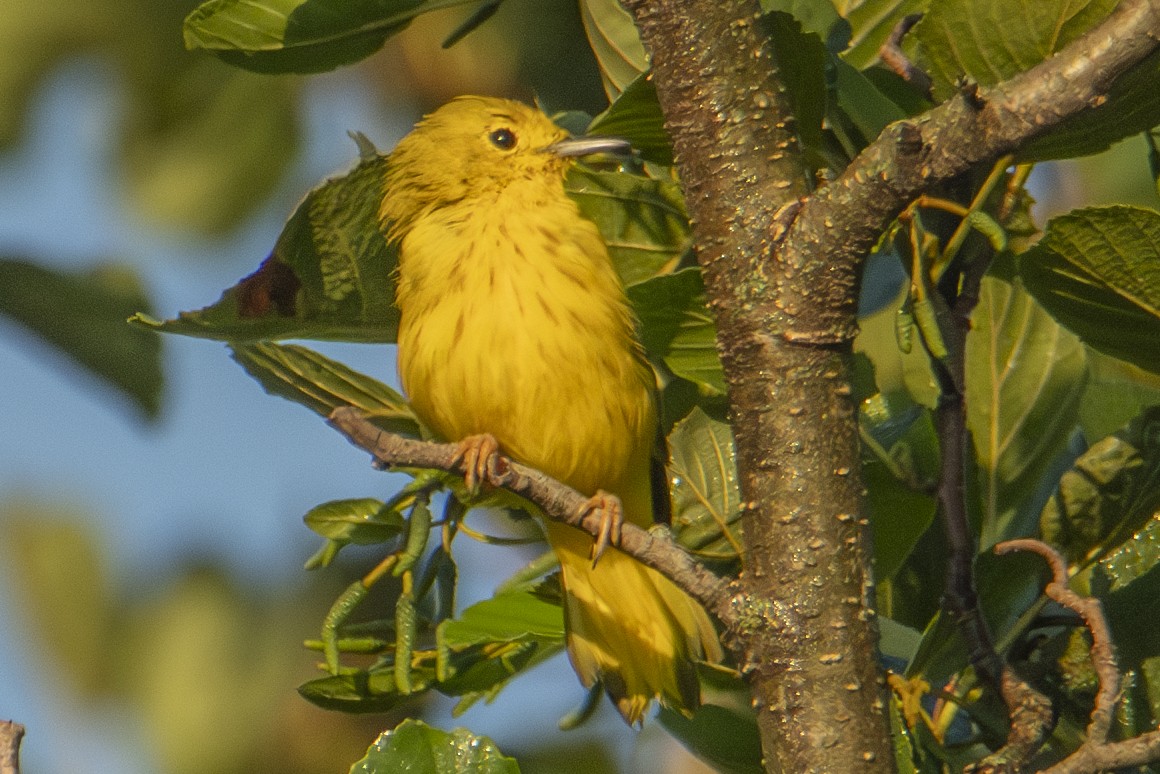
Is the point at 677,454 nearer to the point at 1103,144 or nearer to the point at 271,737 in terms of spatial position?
the point at 1103,144

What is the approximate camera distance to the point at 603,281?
7.95ft

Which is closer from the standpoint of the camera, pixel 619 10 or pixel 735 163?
pixel 735 163

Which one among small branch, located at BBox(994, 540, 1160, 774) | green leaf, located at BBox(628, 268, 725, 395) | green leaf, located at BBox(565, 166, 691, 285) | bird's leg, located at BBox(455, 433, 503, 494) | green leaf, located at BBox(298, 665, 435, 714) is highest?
green leaf, located at BBox(565, 166, 691, 285)

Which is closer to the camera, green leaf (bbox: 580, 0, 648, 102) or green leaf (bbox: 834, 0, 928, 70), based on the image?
green leaf (bbox: 834, 0, 928, 70)

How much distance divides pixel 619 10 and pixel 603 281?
0.63 meters

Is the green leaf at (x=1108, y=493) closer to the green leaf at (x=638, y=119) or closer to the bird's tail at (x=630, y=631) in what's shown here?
the bird's tail at (x=630, y=631)

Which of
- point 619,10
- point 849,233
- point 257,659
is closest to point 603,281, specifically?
point 619,10

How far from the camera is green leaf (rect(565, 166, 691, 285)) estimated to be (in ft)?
5.93

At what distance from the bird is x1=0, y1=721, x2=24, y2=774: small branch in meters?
0.96

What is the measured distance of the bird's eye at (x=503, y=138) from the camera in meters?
2.64

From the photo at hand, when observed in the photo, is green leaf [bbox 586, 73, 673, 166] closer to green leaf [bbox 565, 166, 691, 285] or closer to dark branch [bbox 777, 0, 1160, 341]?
green leaf [bbox 565, 166, 691, 285]

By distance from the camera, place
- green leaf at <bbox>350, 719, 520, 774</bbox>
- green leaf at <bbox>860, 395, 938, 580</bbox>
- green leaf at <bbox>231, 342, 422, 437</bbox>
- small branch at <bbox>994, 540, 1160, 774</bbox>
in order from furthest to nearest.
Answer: green leaf at <bbox>231, 342, 422, 437</bbox> → green leaf at <bbox>860, 395, 938, 580</bbox> → green leaf at <bbox>350, 719, 520, 774</bbox> → small branch at <bbox>994, 540, 1160, 774</bbox>

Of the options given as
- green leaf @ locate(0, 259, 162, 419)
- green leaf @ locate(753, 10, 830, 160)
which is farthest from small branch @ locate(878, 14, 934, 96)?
green leaf @ locate(0, 259, 162, 419)

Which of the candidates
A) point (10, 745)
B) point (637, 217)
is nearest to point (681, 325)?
point (637, 217)
